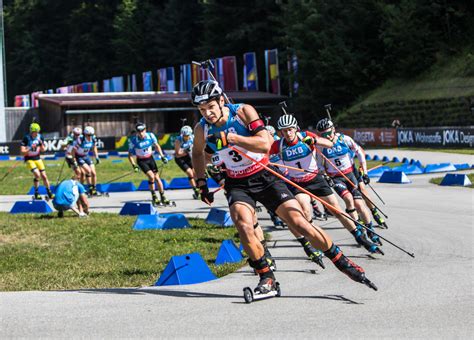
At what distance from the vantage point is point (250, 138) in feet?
27.9

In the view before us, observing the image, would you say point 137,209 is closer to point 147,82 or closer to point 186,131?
point 186,131

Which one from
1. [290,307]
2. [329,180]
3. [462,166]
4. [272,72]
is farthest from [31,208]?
[272,72]

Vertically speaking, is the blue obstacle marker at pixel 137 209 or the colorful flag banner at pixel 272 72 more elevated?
the colorful flag banner at pixel 272 72

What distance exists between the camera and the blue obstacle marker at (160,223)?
52.4 feet

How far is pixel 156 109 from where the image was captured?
66.2 meters

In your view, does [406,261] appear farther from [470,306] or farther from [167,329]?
[167,329]

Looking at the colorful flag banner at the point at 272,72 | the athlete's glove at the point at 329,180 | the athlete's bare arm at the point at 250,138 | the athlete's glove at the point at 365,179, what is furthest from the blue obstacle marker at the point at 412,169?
the colorful flag banner at the point at 272,72

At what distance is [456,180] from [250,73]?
4895 cm

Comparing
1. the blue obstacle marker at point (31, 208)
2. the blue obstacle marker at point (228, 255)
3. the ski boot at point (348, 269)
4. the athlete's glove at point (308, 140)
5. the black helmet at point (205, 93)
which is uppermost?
the black helmet at point (205, 93)

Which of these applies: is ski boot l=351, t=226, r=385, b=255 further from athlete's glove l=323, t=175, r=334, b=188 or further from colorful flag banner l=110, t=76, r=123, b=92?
colorful flag banner l=110, t=76, r=123, b=92

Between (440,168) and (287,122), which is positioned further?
(440,168)

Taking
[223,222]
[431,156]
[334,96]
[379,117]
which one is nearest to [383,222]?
[223,222]

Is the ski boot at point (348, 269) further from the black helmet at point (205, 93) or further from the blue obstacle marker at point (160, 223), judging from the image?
the blue obstacle marker at point (160, 223)

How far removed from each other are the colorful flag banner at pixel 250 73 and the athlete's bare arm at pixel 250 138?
6210cm
